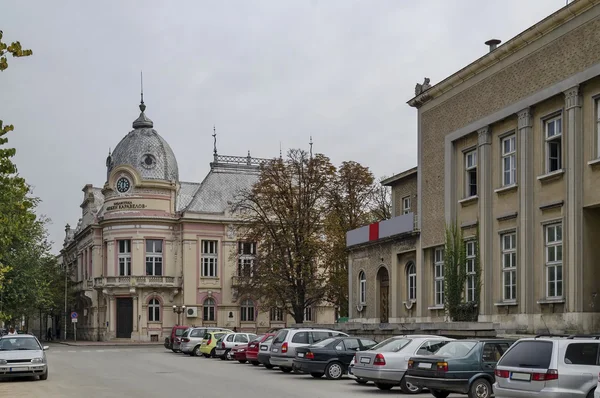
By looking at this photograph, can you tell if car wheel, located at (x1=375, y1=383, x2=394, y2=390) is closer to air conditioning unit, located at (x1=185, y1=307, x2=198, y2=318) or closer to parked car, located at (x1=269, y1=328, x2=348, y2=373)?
parked car, located at (x1=269, y1=328, x2=348, y2=373)

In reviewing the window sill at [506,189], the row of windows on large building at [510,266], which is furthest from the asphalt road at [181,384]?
the window sill at [506,189]

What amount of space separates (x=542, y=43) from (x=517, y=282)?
778 cm

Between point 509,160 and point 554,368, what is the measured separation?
17.8m

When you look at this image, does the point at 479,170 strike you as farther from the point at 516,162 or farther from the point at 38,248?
the point at 38,248

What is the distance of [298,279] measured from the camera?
56.9 meters

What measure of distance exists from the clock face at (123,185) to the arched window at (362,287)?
35544 millimetres

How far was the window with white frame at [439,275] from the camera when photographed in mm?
36844

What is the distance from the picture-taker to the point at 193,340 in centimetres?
4609

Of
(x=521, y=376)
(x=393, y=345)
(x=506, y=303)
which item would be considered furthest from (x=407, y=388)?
(x=506, y=303)

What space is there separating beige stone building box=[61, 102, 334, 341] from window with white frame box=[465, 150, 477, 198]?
41.3 m

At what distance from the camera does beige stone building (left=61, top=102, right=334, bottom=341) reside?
7606cm

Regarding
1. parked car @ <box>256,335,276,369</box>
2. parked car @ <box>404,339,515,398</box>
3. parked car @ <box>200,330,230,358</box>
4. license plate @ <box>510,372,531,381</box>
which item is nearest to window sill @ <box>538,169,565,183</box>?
parked car @ <box>404,339,515,398</box>

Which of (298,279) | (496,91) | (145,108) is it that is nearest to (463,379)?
Result: (496,91)

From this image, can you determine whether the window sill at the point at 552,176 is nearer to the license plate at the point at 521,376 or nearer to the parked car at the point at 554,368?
the parked car at the point at 554,368
